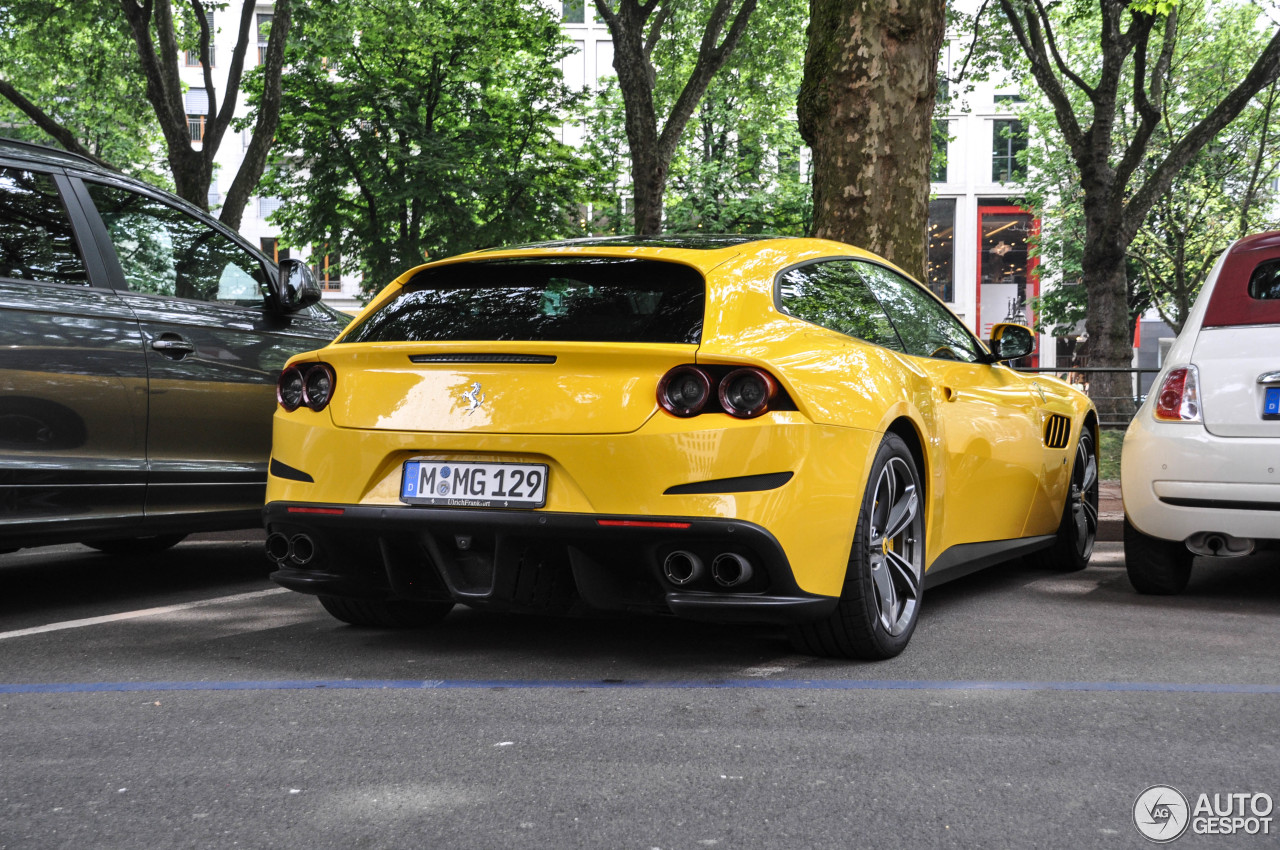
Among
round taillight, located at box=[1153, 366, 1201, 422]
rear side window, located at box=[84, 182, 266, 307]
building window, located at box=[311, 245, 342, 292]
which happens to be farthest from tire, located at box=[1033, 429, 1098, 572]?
building window, located at box=[311, 245, 342, 292]

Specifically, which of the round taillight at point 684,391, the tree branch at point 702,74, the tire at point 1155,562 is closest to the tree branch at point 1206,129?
the tree branch at point 702,74

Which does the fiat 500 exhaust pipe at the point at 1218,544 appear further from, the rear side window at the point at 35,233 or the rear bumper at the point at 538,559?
the rear side window at the point at 35,233

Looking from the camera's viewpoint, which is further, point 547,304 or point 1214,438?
point 1214,438

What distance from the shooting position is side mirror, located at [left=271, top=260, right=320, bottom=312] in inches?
248

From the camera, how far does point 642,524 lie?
3.88 m

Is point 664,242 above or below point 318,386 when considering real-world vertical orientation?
above

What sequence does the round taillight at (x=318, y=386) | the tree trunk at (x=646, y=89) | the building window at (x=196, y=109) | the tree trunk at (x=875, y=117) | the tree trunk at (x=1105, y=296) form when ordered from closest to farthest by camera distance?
the round taillight at (x=318, y=386) < the tree trunk at (x=875, y=117) < the tree trunk at (x=646, y=89) < the tree trunk at (x=1105, y=296) < the building window at (x=196, y=109)

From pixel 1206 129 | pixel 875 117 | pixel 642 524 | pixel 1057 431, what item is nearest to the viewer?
pixel 642 524

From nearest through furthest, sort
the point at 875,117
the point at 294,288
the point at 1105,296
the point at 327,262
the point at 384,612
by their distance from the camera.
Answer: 1. the point at 384,612
2. the point at 294,288
3. the point at 875,117
4. the point at 1105,296
5. the point at 327,262

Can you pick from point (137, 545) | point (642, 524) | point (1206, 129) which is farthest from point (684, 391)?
point (1206, 129)

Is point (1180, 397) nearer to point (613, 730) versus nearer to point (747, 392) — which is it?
point (747, 392)

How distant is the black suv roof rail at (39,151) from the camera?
5.50 meters

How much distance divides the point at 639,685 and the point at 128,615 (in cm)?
251

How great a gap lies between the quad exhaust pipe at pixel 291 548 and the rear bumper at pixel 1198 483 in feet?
11.3
